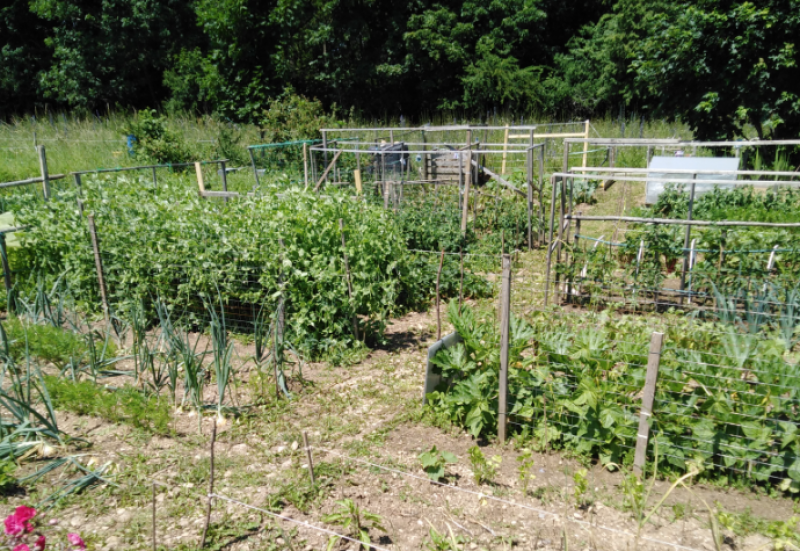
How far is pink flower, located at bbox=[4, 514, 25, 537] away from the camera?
9.05ft

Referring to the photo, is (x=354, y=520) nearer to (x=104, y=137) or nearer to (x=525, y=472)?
(x=525, y=472)

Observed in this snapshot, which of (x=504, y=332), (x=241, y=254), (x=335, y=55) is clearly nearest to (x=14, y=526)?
(x=504, y=332)

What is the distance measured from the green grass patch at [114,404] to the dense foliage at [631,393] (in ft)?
6.34

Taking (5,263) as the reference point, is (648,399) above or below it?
below

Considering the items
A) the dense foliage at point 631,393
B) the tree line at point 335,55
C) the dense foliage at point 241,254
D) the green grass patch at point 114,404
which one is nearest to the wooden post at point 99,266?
the dense foliage at point 241,254

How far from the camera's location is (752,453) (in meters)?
3.43

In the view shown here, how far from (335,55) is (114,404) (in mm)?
20833

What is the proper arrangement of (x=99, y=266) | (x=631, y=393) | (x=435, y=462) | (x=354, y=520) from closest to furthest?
(x=354, y=520) → (x=435, y=462) → (x=631, y=393) → (x=99, y=266)

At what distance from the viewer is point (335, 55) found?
23.0 m

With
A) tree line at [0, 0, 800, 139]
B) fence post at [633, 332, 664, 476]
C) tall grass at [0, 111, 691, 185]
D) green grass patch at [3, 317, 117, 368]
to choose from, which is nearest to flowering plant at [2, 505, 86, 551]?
green grass patch at [3, 317, 117, 368]

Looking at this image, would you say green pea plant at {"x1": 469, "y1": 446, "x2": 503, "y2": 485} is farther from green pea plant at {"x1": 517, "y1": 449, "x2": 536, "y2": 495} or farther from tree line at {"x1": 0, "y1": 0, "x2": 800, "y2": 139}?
tree line at {"x1": 0, "y1": 0, "x2": 800, "y2": 139}

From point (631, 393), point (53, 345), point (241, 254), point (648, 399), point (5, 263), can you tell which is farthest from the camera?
point (5, 263)

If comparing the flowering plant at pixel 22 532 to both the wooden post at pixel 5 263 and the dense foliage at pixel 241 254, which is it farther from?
the wooden post at pixel 5 263

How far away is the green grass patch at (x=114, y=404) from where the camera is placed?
4241mm
